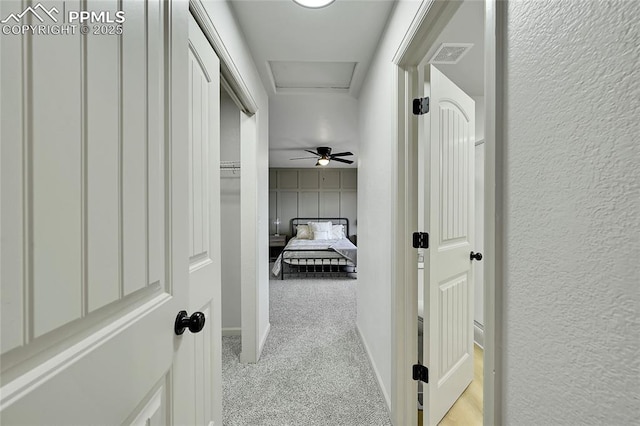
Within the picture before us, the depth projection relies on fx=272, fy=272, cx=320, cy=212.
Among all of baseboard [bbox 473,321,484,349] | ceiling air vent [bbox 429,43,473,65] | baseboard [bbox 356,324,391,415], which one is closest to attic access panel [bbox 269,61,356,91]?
ceiling air vent [bbox 429,43,473,65]

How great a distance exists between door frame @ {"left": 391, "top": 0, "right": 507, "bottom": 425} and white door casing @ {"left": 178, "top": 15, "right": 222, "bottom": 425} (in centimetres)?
93

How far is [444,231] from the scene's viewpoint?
1576mm

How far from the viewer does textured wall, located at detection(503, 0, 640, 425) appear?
440mm

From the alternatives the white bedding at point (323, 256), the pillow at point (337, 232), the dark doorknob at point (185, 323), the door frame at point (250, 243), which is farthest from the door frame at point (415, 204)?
the pillow at point (337, 232)

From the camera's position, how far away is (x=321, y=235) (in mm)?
6715

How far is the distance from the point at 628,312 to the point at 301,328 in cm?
266

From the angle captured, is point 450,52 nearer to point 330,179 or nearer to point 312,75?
point 312,75

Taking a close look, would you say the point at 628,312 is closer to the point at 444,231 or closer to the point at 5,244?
the point at 5,244

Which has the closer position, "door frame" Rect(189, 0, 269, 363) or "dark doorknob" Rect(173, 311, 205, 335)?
"dark doorknob" Rect(173, 311, 205, 335)

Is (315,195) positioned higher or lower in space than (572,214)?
higher

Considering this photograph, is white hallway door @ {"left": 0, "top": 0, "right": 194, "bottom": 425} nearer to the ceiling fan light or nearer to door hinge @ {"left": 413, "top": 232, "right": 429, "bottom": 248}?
the ceiling fan light

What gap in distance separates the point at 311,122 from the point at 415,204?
8.79 ft

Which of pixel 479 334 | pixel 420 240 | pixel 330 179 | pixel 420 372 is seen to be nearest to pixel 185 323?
pixel 420 240

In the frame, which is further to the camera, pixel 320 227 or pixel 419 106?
pixel 320 227
